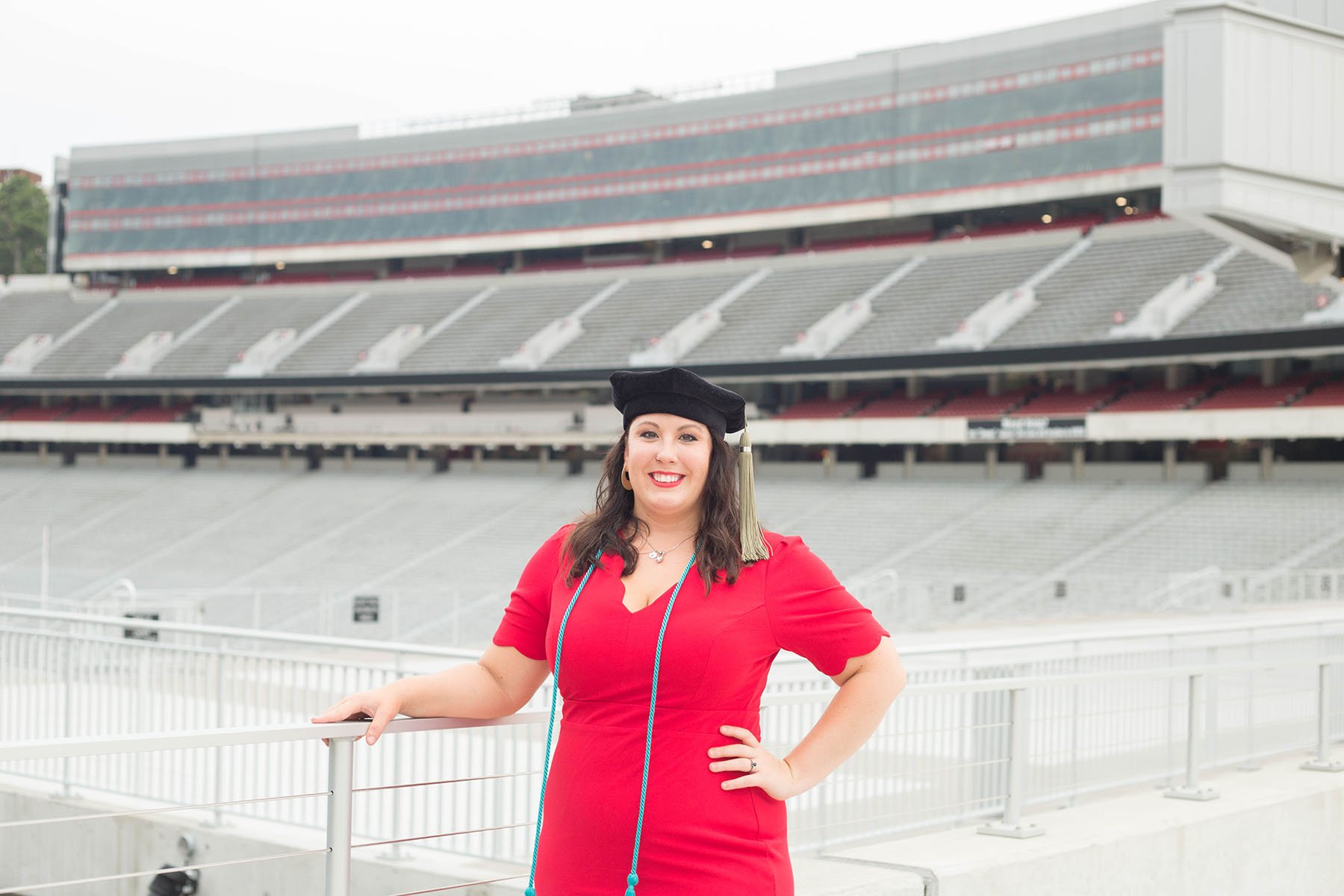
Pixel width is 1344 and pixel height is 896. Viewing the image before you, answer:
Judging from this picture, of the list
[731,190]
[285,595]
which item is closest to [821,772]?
[285,595]

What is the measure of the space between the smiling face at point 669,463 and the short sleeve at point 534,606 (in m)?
0.25

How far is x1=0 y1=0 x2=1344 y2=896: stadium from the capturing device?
685cm

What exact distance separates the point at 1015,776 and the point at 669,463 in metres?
3.73

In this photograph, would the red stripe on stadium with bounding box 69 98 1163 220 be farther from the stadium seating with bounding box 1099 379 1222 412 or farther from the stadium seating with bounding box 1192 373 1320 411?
the stadium seating with bounding box 1192 373 1320 411

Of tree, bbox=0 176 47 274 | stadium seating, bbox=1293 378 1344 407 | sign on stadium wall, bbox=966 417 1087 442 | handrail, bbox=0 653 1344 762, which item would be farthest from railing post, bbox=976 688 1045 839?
tree, bbox=0 176 47 274

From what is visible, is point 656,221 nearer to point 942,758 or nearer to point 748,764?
point 942,758

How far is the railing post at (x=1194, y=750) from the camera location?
7.30 metres

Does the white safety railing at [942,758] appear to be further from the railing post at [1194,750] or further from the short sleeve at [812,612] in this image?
the short sleeve at [812,612]

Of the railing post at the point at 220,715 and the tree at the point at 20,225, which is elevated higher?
the tree at the point at 20,225

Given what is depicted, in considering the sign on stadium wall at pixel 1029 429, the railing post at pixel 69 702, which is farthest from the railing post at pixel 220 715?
the sign on stadium wall at pixel 1029 429

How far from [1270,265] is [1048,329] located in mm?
5551

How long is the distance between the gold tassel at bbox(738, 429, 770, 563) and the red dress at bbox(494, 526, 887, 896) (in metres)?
0.03

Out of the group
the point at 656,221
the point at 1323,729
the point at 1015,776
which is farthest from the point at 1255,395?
the point at 1015,776

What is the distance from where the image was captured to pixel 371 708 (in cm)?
334
